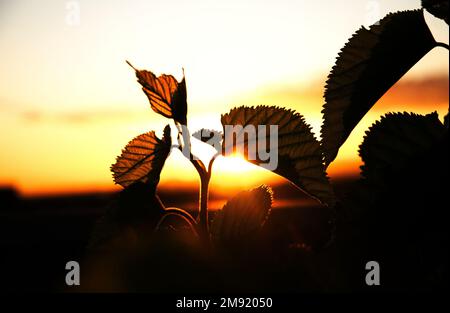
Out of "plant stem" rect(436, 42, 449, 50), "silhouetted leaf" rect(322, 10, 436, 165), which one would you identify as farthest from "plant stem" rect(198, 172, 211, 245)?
"plant stem" rect(436, 42, 449, 50)

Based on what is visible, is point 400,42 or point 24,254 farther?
point 24,254

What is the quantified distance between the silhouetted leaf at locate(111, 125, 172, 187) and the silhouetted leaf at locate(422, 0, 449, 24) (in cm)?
33

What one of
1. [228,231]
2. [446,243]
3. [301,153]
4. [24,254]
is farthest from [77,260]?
[24,254]

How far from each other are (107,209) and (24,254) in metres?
0.48

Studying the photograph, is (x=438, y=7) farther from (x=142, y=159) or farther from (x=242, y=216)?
(x=142, y=159)

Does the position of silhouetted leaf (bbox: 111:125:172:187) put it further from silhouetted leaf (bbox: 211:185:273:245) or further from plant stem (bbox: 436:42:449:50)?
plant stem (bbox: 436:42:449:50)

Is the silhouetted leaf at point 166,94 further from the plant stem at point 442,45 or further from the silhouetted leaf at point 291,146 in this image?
the plant stem at point 442,45

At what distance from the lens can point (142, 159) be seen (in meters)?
0.72

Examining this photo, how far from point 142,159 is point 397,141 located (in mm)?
369

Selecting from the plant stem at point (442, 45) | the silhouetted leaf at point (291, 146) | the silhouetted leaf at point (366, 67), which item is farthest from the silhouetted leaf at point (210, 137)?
the plant stem at point (442, 45)

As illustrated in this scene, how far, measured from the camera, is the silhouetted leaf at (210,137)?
24.6 inches

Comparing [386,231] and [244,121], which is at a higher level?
[244,121]
